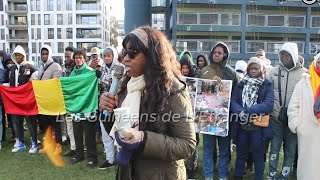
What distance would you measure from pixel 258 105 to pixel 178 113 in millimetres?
3143

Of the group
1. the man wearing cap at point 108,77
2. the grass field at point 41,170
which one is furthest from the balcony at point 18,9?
the man wearing cap at point 108,77

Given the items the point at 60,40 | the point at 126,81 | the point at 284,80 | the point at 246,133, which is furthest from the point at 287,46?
the point at 60,40

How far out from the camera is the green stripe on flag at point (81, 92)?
638 centimetres

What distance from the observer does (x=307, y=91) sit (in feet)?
14.2

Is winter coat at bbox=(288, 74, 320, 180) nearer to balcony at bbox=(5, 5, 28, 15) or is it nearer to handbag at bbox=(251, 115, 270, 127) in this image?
handbag at bbox=(251, 115, 270, 127)

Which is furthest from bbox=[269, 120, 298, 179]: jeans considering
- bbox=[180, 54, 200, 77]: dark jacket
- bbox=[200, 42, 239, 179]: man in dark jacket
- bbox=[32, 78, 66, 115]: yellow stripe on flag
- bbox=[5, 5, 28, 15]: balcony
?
bbox=[5, 5, 28, 15]: balcony

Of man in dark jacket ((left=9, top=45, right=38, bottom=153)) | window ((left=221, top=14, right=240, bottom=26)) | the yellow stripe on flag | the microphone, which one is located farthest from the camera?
window ((left=221, top=14, right=240, bottom=26))

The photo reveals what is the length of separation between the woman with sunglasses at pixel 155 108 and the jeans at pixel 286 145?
359cm

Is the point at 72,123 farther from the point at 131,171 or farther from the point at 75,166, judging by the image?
the point at 131,171

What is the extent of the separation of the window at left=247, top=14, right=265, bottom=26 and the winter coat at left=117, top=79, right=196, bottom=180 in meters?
35.3

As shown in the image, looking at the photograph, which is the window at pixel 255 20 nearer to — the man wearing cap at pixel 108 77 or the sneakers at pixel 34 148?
the man wearing cap at pixel 108 77

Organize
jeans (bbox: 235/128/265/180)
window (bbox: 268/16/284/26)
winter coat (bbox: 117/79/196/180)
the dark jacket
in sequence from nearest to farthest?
winter coat (bbox: 117/79/196/180), jeans (bbox: 235/128/265/180), the dark jacket, window (bbox: 268/16/284/26)

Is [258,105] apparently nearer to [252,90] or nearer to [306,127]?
[252,90]

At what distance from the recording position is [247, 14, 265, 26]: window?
116 ft
